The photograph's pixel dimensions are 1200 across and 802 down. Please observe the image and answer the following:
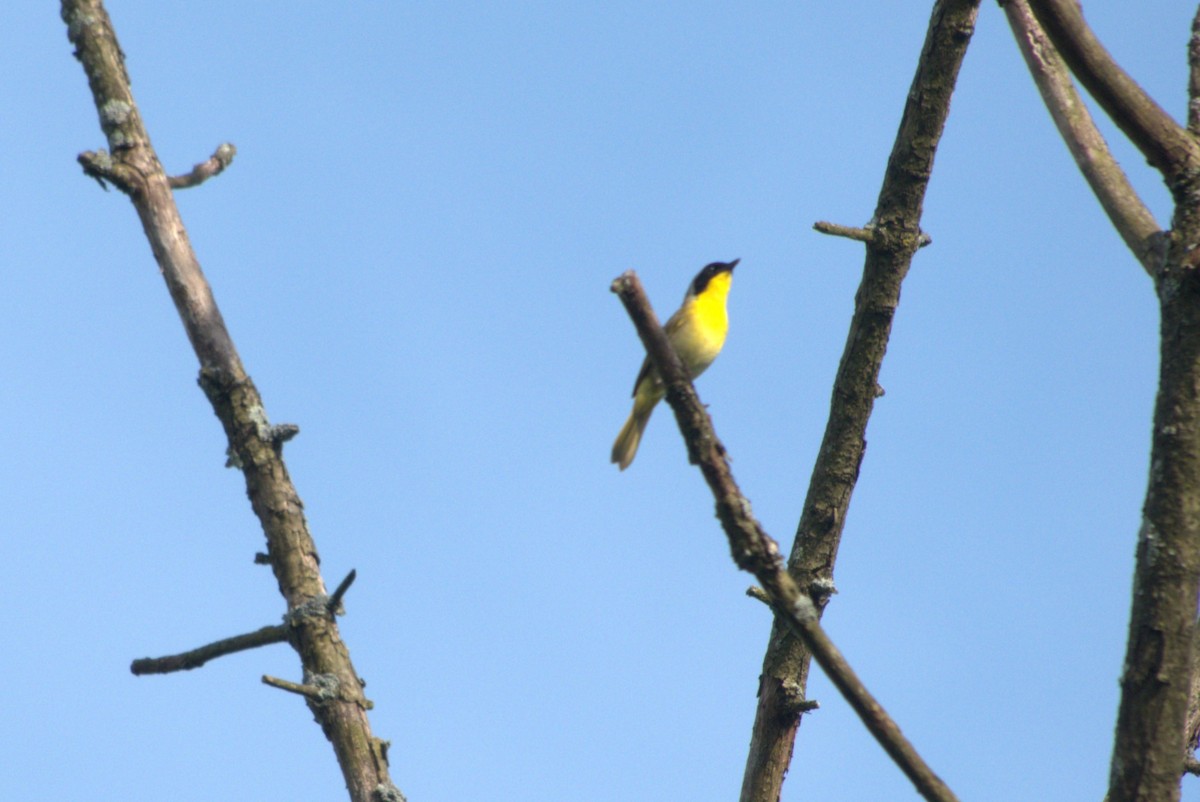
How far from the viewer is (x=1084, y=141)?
5.88 meters

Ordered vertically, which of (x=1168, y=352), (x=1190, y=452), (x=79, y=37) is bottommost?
(x=1190, y=452)

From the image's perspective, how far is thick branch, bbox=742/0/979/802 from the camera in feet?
19.2

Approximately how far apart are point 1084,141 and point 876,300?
1.21m

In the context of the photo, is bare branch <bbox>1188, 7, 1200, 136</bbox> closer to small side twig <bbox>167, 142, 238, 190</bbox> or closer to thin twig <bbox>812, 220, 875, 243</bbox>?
thin twig <bbox>812, 220, 875, 243</bbox>

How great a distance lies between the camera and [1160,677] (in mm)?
3512

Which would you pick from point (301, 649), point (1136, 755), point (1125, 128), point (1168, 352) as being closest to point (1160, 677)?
point (1136, 755)

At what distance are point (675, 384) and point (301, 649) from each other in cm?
167

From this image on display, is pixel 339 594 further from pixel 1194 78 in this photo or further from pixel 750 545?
pixel 1194 78

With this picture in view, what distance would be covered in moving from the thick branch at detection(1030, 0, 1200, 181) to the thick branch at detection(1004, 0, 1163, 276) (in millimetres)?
858

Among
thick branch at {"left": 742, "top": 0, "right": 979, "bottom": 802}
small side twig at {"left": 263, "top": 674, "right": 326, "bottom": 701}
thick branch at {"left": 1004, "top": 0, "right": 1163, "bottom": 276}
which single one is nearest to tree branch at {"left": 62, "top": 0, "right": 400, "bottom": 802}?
small side twig at {"left": 263, "top": 674, "right": 326, "bottom": 701}

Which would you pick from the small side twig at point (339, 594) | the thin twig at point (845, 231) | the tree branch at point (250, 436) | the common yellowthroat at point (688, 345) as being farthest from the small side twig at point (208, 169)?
the common yellowthroat at point (688, 345)

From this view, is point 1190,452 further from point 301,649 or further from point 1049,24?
point 301,649

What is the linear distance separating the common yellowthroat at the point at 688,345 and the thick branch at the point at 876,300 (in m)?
2.26

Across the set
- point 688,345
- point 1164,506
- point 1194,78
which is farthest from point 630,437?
point 1164,506
